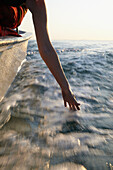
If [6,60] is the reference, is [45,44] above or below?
above

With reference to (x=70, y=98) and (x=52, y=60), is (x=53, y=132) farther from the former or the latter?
(x=52, y=60)

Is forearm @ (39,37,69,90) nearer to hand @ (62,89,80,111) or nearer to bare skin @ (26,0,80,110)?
bare skin @ (26,0,80,110)

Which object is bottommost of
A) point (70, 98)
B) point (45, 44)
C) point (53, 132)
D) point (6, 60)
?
point (53, 132)

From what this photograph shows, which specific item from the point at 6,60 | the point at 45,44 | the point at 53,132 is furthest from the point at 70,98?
the point at 6,60

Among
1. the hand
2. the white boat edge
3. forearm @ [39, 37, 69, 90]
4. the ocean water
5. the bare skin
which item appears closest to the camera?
the ocean water

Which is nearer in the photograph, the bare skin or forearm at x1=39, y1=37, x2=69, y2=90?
the bare skin

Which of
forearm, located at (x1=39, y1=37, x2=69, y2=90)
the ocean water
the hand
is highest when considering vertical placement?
forearm, located at (x1=39, y1=37, x2=69, y2=90)

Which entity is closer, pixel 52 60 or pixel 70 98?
pixel 52 60

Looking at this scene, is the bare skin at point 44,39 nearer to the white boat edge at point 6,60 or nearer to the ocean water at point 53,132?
the ocean water at point 53,132

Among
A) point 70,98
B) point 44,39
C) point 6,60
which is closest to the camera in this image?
point 44,39

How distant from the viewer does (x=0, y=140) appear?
42.4 inches

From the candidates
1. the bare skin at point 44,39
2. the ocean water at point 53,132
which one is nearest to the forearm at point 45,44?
the bare skin at point 44,39

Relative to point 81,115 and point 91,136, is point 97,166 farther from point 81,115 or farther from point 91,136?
point 81,115

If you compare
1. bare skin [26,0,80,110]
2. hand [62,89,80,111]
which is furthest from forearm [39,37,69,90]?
hand [62,89,80,111]
